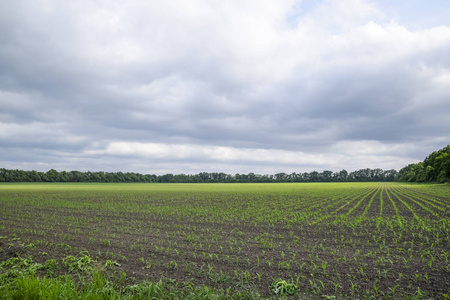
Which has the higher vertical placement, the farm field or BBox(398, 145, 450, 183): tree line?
BBox(398, 145, 450, 183): tree line

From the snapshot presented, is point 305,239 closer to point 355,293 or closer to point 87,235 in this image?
point 355,293

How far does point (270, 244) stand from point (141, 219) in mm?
11427

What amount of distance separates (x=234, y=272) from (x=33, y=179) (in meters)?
181

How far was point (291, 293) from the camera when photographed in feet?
22.6

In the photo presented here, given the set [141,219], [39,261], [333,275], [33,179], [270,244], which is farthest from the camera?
[33,179]

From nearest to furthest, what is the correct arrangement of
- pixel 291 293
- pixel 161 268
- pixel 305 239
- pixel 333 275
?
pixel 291 293 < pixel 333 275 < pixel 161 268 < pixel 305 239

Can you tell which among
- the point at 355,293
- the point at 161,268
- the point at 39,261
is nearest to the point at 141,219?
the point at 39,261

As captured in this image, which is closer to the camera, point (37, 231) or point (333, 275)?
point (333, 275)

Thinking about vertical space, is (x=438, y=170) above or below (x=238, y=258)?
above

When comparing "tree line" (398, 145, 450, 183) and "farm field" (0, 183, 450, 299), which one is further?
"tree line" (398, 145, 450, 183)

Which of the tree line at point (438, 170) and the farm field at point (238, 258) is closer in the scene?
the farm field at point (238, 258)

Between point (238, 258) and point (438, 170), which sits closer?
point (238, 258)

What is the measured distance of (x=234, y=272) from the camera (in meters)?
8.34

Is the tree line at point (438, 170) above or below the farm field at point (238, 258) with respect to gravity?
above
